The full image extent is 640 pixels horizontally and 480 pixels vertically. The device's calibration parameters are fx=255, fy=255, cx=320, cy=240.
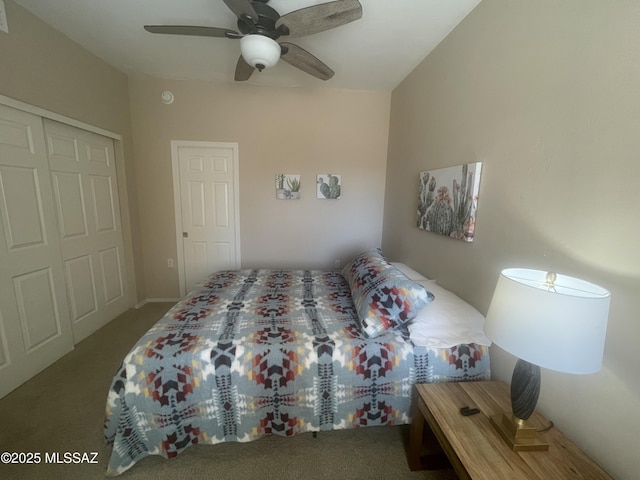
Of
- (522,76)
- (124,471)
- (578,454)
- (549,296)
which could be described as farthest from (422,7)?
(124,471)

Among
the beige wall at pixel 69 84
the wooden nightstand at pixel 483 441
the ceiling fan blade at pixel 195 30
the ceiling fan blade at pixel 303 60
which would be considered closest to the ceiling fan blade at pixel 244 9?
the ceiling fan blade at pixel 195 30

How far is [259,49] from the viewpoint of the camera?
1.59 metres

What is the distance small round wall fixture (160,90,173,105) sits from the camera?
293 centimetres

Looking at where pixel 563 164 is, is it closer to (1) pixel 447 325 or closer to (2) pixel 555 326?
(2) pixel 555 326

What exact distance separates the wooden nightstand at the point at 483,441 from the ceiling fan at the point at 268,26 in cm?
206

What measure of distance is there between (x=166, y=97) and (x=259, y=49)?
1.99 meters

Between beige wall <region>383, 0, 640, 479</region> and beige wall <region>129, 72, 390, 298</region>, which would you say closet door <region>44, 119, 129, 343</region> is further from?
beige wall <region>383, 0, 640, 479</region>

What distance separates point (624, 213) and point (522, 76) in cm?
84

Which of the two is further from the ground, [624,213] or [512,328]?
[624,213]

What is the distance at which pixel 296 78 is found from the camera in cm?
281

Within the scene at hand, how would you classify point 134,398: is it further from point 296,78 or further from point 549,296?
point 296,78

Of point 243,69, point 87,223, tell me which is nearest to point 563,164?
point 243,69

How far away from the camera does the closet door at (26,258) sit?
176 centimetres

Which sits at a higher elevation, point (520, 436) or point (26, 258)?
point (26, 258)
